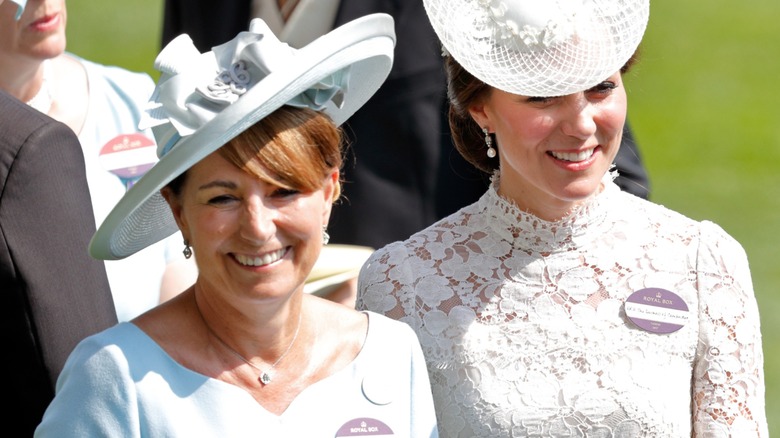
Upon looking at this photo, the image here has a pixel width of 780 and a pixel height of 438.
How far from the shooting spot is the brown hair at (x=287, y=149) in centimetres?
362

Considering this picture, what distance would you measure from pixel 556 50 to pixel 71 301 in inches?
57.1

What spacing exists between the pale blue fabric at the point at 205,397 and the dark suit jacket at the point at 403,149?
158 cm

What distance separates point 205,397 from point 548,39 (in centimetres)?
132

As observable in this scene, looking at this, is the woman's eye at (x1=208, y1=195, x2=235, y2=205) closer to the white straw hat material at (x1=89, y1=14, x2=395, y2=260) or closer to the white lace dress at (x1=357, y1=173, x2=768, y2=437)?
the white straw hat material at (x1=89, y1=14, x2=395, y2=260)

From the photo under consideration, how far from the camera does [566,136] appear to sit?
4328mm

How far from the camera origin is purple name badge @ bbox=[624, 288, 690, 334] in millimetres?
4344

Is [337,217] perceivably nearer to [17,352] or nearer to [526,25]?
[526,25]

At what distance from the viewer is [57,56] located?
5059mm

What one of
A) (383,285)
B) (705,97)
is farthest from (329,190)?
(705,97)

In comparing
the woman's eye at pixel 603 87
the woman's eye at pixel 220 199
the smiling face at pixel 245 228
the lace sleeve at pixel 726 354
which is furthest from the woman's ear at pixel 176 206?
the lace sleeve at pixel 726 354

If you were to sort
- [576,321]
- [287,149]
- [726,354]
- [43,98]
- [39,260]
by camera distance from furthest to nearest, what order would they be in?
[43,98] → [576,321] → [726,354] → [287,149] → [39,260]

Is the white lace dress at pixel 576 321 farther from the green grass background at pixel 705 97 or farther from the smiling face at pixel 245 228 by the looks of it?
the green grass background at pixel 705 97

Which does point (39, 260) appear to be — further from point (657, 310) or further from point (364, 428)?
point (657, 310)

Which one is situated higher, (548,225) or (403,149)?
(403,149)
